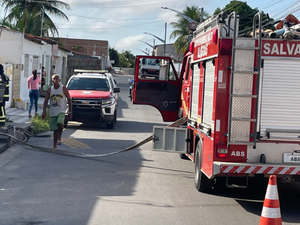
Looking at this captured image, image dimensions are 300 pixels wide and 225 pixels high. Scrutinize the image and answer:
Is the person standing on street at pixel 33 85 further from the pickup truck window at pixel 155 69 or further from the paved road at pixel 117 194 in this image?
the pickup truck window at pixel 155 69

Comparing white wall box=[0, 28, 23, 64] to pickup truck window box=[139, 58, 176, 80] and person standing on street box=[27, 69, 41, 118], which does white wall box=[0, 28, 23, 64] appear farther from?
pickup truck window box=[139, 58, 176, 80]

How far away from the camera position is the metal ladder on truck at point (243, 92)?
6.44 meters

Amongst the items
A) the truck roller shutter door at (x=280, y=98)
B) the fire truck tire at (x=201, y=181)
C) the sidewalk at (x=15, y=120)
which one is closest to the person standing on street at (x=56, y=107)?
the sidewalk at (x=15, y=120)

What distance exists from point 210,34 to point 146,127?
10.3m

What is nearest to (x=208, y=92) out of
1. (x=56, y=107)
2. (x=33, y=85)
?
(x=56, y=107)

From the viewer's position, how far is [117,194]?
7242 mm

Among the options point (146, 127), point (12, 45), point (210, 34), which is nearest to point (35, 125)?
point (12, 45)

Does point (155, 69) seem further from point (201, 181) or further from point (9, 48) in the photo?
point (9, 48)

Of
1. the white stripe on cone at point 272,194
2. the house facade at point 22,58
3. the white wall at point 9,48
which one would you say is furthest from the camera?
the house facade at point 22,58

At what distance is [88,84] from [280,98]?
11.2 meters

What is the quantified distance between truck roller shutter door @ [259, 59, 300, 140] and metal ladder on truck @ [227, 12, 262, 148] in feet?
0.51

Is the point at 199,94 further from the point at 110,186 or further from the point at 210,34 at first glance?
the point at 110,186

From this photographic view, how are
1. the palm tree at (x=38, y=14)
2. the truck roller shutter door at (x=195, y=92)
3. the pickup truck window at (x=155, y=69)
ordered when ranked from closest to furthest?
the truck roller shutter door at (x=195, y=92) → the pickup truck window at (x=155, y=69) → the palm tree at (x=38, y=14)

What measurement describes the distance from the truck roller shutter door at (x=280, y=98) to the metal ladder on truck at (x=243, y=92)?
0.15 meters
